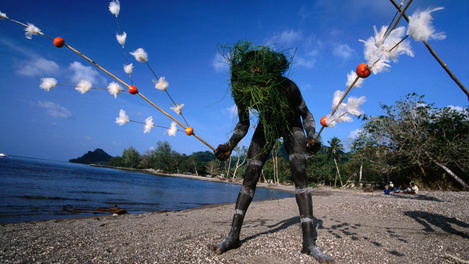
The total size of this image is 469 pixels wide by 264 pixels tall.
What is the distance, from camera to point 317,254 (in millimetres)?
2861

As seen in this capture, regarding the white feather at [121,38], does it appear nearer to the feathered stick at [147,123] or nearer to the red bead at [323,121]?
the feathered stick at [147,123]

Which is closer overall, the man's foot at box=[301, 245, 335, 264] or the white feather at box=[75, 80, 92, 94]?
the man's foot at box=[301, 245, 335, 264]

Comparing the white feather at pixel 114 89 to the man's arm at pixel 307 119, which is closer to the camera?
the white feather at pixel 114 89

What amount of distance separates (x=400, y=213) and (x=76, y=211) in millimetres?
12408

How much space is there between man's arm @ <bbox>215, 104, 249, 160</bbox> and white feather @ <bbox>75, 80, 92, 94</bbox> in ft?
6.44

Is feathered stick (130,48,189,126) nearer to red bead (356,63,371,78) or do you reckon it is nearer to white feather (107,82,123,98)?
white feather (107,82,123,98)

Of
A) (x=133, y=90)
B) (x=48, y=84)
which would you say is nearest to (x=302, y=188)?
(x=133, y=90)

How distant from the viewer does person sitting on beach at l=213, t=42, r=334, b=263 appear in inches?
121

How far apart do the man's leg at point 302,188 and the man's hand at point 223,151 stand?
35.7 inches

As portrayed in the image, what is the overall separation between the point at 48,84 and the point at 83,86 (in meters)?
0.38

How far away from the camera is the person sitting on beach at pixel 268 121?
10.1 feet

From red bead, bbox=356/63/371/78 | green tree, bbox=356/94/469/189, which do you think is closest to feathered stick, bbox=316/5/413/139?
red bead, bbox=356/63/371/78

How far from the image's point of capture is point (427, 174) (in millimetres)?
23828

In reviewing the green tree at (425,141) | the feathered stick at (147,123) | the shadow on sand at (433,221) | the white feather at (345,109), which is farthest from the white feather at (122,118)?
the green tree at (425,141)
